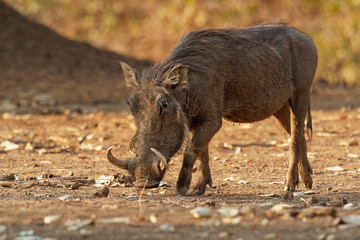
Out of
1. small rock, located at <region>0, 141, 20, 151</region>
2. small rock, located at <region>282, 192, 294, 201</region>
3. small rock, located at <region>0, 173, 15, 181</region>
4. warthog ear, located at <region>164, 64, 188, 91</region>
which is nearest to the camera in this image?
small rock, located at <region>282, 192, 294, 201</region>

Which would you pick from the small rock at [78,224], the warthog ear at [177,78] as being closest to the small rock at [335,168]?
the warthog ear at [177,78]

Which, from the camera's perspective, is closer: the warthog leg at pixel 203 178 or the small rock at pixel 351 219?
the small rock at pixel 351 219

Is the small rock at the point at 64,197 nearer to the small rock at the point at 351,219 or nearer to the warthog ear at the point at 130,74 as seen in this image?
the warthog ear at the point at 130,74

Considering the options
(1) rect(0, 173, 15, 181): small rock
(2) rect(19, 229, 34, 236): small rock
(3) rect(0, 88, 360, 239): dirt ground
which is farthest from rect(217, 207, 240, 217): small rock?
(1) rect(0, 173, 15, 181): small rock

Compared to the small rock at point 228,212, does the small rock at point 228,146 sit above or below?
below

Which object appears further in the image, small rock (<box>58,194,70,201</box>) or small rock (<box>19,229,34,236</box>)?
small rock (<box>58,194,70,201</box>)

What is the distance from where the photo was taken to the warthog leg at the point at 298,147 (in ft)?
17.9

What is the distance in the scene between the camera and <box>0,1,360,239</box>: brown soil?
3.40m

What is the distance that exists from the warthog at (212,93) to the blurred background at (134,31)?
18.2 feet

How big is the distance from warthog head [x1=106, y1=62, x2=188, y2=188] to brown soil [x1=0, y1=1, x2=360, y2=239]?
0.74ft

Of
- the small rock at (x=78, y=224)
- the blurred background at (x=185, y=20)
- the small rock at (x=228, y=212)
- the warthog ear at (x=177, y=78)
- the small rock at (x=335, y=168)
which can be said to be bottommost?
the small rock at (x=335, y=168)

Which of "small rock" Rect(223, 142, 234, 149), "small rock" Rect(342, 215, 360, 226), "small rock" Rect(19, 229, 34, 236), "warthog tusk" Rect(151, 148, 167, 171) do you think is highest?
"warthog tusk" Rect(151, 148, 167, 171)

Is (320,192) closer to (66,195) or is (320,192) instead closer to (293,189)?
(293,189)

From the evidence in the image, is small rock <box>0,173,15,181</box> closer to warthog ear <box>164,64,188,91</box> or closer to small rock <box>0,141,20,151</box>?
warthog ear <box>164,64,188,91</box>
